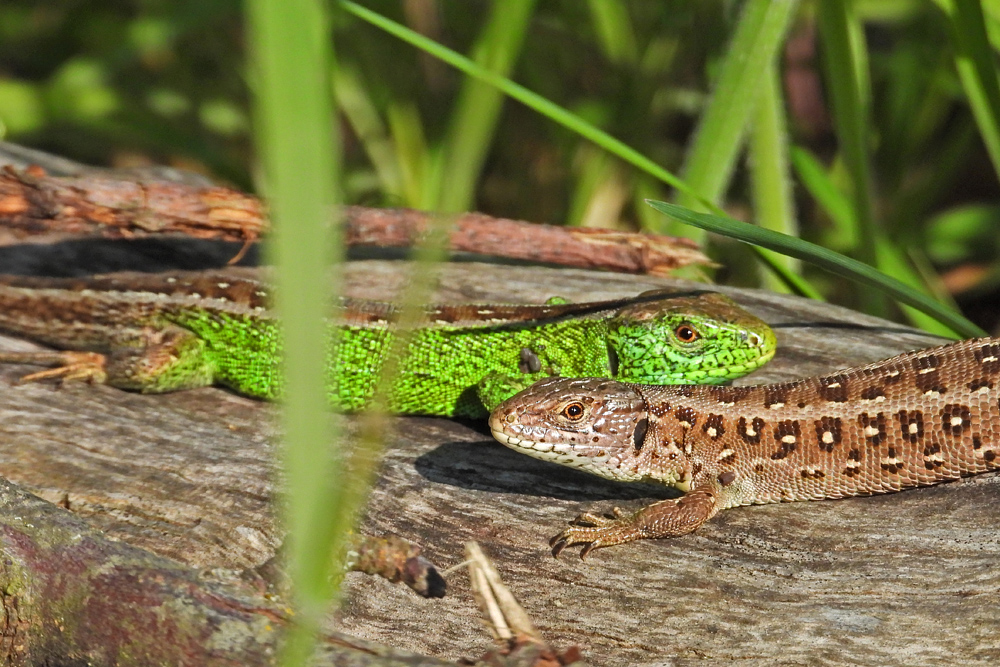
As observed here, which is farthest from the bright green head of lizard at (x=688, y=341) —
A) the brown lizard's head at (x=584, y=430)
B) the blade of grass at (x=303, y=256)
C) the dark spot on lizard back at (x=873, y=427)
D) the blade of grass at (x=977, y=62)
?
the blade of grass at (x=303, y=256)

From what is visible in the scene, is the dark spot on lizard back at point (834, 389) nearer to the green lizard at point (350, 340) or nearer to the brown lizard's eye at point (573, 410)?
the green lizard at point (350, 340)

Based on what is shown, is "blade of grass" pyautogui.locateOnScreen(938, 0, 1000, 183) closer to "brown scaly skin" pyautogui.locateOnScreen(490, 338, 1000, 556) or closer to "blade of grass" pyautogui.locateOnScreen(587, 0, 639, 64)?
"brown scaly skin" pyautogui.locateOnScreen(490, 338, 1000, 556)

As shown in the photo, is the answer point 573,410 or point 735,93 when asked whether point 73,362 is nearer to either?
point 573,410

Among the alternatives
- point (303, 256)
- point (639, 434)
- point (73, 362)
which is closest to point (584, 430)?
point (639, 434)

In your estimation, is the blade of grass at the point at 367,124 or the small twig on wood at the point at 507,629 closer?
the small twig on wood at the point at 507,629

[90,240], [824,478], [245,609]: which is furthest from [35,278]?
[824,478]

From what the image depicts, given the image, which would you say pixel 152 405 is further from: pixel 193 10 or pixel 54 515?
pixel 193 10

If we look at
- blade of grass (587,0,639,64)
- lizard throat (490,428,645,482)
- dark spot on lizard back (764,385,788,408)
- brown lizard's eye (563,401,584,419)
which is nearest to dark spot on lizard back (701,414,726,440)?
dark spot on lizard back (764,385,788,408)
